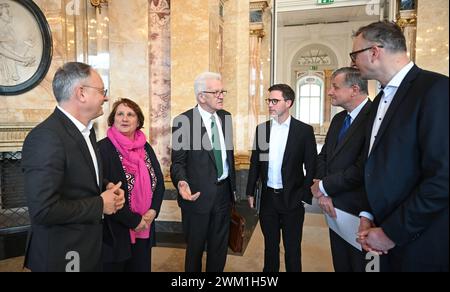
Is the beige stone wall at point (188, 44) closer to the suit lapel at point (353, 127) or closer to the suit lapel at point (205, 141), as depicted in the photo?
the suit lapel at point (205, 141)

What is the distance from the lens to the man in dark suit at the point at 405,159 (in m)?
1.37

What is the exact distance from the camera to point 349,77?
252cm

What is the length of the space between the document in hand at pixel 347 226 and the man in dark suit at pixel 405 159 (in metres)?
0.50

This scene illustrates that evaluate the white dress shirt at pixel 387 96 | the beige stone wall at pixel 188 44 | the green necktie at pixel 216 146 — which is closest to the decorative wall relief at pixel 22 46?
the beige stone wall at pixel 188 44

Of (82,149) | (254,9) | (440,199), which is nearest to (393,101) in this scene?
(440,199)

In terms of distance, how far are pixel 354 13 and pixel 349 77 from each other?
11545 millimetres

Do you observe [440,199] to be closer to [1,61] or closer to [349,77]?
[349,77]

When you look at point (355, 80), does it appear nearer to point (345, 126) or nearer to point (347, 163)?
point (345, 126)

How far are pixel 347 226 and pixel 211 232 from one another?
1199 millimetres

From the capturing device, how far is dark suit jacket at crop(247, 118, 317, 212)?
297 cm

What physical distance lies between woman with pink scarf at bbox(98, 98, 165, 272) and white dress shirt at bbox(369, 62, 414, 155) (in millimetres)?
1672

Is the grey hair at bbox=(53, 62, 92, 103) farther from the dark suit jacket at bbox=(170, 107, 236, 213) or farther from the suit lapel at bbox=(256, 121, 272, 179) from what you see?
the suit lapel at bbox=(256, 121, 272, 179)

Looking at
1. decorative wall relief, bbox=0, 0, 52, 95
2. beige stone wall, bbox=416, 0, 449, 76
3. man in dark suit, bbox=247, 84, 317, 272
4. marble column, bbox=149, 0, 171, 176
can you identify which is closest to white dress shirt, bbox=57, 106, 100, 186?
man in dark suit, bbox=247, 84, 317, 272

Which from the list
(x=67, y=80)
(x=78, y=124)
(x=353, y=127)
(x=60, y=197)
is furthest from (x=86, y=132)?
(x=353, y=127)
